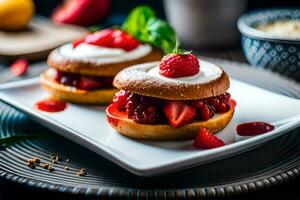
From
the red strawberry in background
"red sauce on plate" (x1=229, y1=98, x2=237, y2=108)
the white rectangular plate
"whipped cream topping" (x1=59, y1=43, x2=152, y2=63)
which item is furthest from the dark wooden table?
the red strawberry in background

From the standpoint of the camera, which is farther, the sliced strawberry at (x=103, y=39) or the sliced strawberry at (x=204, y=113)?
the sliced strawberry at (x=103, y=39)

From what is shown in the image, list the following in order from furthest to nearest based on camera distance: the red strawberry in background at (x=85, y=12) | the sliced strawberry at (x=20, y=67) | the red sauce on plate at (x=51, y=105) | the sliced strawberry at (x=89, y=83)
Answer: the red strawberry in background at (x=85, y=12), the sliced strawberry at (x=20, y=67), the sliced strawberry at (x=89, y=83), the red sauce on plate at (x=51, y=105)

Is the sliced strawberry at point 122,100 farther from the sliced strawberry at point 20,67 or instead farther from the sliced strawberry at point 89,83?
the sliced strawberry at point 20,67

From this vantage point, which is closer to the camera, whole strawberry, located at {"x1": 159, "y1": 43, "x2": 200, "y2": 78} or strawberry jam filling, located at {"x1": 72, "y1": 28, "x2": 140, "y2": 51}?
whole strawberry, located at {"x1": 159, "y1": 43, "x2": 200, "y2": 78}

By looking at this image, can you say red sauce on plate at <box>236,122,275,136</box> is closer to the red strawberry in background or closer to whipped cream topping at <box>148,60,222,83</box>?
whipped cream topping at <box>148,60,222,83</box>

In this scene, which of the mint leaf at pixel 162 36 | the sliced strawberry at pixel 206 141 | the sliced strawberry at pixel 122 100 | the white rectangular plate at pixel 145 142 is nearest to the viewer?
the white rectangular plate at pixel 145 142

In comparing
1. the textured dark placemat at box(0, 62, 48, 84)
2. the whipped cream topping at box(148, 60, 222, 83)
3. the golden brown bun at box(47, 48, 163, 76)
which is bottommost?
the textured dark placemat at box(0, 62, 48, 84)

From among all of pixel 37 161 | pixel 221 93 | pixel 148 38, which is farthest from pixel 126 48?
pixel 37 161

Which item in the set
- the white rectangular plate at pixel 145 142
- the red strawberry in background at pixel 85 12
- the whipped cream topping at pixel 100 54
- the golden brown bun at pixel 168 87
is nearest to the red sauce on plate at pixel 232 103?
the white rectangular plate at pixel 145 142
